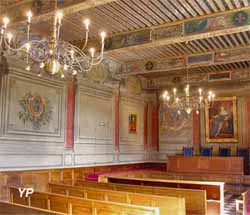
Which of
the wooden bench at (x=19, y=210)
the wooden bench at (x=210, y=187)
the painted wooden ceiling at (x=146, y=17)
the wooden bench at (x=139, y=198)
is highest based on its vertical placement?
the painted wooden ceiling at (x=146, y=17)

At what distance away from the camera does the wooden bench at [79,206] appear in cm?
379

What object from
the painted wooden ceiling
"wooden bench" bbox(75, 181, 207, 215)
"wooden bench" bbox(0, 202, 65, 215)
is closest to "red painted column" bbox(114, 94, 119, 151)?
the painted wooden ceiling

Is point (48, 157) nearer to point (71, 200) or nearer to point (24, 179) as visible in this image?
point (24, 179)

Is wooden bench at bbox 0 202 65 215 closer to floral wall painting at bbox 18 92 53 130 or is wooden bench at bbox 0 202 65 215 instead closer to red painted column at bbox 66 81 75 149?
floral wall painting at bbox 18 92 53 130

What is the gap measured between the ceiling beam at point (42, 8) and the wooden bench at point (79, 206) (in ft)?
10.7

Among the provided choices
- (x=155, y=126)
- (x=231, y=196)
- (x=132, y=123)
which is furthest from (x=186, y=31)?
(x=155, y=126)

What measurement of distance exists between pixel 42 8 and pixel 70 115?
384cm

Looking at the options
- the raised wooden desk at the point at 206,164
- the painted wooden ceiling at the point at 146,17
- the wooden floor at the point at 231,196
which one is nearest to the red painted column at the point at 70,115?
the painted wooden ceiling at the point at 146,17

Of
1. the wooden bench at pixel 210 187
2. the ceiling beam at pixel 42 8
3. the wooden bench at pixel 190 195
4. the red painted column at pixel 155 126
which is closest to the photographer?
the ceiling beam at pixel 42 8

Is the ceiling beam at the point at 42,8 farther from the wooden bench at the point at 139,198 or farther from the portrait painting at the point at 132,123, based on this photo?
the portrait painting at the point at 132,123

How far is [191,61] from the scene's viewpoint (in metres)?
9.44

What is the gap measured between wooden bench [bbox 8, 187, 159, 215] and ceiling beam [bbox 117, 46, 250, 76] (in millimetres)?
6189

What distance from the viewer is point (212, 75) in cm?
1169

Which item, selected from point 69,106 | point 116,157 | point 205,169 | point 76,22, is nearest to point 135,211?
point 76,22
